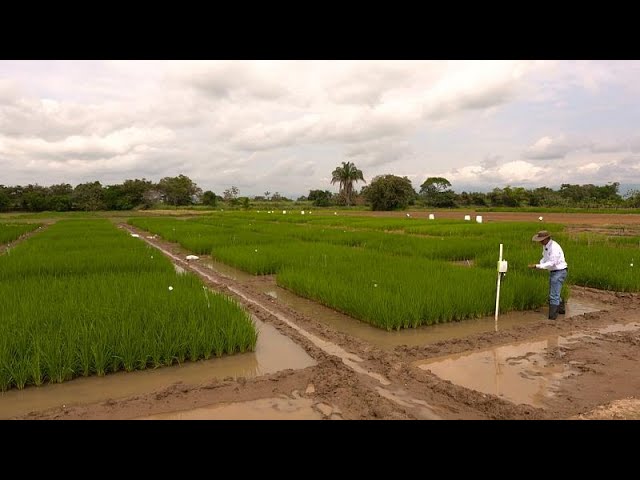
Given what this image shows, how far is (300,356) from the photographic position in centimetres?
457

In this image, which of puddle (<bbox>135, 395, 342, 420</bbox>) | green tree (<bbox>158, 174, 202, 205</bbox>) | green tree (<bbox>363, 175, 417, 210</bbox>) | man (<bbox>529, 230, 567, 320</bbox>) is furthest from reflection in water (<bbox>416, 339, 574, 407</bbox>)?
green tree (<bbox>158, 174, 202, 205</bbox>)

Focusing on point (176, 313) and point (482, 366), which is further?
point (176, 313)

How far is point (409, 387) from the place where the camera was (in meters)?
3.67

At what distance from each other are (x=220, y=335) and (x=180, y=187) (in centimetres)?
6733

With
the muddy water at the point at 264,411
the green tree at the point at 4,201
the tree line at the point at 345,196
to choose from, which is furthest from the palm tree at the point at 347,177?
the muddy water at the point at 264,411

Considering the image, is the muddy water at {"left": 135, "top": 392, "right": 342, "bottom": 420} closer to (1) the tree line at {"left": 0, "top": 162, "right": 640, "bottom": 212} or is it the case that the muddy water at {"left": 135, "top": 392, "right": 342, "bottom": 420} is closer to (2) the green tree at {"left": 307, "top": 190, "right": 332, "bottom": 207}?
(1) the tree line at {"left": 0, "top": 162, "right": 640, "bottom": 212}

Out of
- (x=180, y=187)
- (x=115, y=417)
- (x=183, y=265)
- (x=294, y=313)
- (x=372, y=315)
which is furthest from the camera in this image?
(x=180, y=187)

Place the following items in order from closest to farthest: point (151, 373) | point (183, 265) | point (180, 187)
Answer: point (151, 373)
point (183, 265)
point (180, 187)

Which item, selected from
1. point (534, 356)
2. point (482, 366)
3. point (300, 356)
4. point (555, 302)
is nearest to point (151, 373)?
point (300, 356)

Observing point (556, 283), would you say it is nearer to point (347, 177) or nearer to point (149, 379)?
point (149, 379)

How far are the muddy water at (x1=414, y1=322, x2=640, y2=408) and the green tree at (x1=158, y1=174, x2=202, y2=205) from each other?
6729 centimetres

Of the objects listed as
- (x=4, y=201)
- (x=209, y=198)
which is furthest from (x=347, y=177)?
(x=4, y=201)

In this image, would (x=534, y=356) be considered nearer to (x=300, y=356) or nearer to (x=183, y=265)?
(x=300, y=356)

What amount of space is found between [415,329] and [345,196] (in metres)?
60.0
